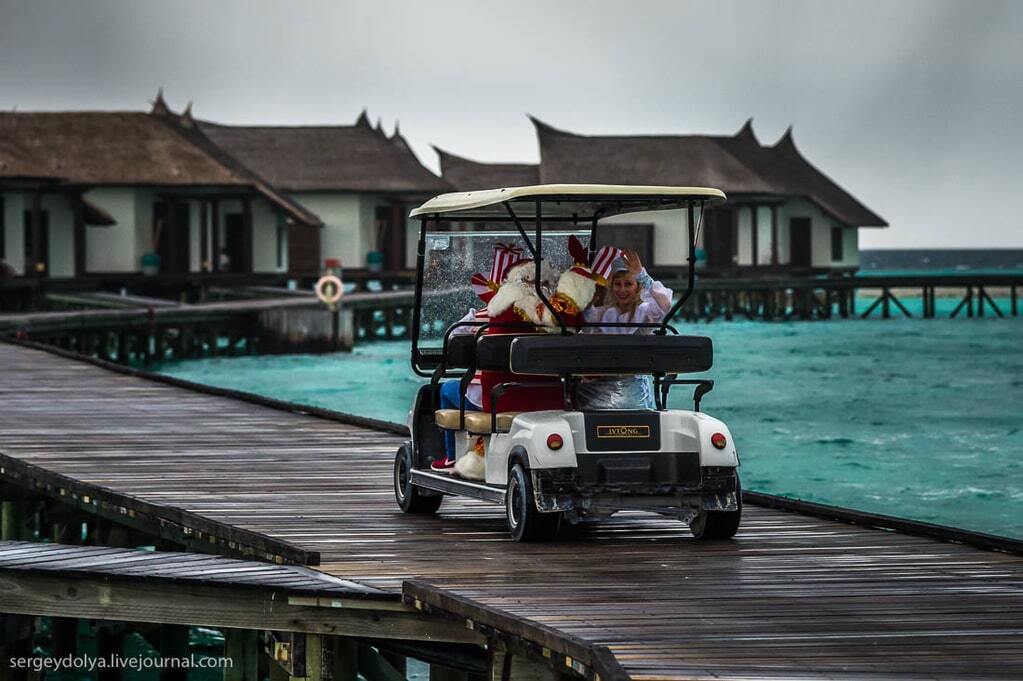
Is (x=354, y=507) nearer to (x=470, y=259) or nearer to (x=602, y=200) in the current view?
(x=470, y=259)

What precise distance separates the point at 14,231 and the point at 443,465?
112ft

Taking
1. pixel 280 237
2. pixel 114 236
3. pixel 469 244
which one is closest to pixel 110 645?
A: pixel 469 244

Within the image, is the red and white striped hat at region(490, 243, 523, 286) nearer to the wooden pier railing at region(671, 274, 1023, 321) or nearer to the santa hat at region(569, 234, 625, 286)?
the santa hat at region(569, 234, 625, 286)

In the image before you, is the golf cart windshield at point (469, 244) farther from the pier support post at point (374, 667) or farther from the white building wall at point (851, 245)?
the white building wall at point (851, 245)

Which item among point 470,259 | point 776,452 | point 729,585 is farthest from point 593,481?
point 776,452

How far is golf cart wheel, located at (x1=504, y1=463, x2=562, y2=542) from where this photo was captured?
26.1 ft

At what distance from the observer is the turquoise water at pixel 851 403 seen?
22250 millimetres

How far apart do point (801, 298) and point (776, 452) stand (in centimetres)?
3857

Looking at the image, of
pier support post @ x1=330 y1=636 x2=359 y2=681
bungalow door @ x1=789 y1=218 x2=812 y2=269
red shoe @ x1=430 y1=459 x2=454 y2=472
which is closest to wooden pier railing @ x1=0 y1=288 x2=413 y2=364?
bungalow door @ x1=789 y1=218 x2=812 y2=269

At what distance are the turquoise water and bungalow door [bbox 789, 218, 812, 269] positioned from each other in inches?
93.7

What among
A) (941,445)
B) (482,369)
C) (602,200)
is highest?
(602,200)

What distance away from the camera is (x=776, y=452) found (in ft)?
87.5

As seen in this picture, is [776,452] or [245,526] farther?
[776,452]

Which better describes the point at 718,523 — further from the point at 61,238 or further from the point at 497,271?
the point at 61,238
